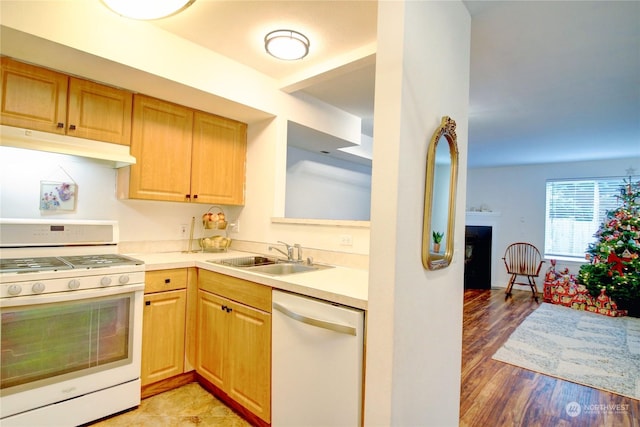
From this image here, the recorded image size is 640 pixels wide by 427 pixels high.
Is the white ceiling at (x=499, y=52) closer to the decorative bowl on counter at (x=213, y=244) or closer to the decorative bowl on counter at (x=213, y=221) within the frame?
the decorative bowl on counter at (x=213, y=221)

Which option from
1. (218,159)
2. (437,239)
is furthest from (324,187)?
(437,239)

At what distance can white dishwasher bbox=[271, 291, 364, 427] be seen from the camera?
1.35 metres

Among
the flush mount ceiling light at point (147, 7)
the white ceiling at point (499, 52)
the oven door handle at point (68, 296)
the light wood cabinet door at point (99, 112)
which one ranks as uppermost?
the white ceiling at point (499, 52)

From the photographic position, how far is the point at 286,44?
2.09 m

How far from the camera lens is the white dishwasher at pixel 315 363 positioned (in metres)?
1.35

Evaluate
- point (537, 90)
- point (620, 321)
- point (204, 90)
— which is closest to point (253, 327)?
point (204, 90)

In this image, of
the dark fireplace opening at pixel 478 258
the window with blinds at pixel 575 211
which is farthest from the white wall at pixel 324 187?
the window with blinds at pixel 575 211

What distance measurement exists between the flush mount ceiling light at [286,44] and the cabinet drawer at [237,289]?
1520 mm

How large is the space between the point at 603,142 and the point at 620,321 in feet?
7.95

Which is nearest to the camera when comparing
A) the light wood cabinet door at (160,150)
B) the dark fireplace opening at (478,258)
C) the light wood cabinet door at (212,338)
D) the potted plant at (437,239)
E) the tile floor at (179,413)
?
the potted plant at (437,239)

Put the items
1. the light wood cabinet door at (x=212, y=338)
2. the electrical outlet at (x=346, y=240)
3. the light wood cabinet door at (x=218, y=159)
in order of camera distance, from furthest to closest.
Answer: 1. the light wood cabinet door at (x=218, y=159)
2. the electrical outlet at (x=346, y=240)
3. the light wood cabinet door at (x=212, y=338)

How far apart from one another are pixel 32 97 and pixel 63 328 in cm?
137

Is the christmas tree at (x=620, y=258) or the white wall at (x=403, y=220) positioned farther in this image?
the christmas tree at (x=620, y=258)

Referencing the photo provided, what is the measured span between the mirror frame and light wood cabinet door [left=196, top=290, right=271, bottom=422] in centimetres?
92
